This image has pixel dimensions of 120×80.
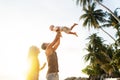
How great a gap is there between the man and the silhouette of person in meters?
0.65

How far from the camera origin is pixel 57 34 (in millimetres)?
5699

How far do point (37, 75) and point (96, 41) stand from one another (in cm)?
5360

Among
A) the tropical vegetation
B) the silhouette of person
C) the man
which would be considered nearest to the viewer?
the silhouette of person

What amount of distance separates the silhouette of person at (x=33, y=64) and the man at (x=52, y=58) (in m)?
0.65

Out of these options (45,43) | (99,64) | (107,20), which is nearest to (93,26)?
(107,20)

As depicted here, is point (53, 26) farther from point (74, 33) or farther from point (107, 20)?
point (107, 20)

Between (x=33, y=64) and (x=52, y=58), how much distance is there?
0.92 m

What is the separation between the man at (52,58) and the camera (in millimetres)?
5902

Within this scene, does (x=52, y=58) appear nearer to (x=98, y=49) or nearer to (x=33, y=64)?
(x=33, y=64)

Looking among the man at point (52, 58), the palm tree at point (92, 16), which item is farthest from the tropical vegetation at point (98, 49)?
the man at point (52, 58)

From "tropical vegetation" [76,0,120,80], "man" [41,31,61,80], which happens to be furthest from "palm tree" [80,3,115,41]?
"man" [41,31,61,80]

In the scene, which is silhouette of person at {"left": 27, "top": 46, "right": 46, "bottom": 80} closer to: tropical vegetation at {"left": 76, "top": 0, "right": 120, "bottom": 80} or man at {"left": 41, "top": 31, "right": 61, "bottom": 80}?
man at {"left": 41, "top": 31, "right": 61, "bottom": 80}

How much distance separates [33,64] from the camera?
5.23 metres

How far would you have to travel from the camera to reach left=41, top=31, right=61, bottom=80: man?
5.90 m
